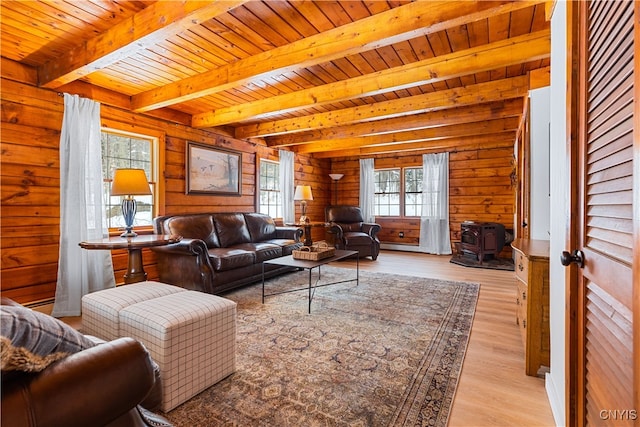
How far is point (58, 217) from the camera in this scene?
9.82 feet

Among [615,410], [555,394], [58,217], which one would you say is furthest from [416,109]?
[58,217]

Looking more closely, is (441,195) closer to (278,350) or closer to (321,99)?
(321,99)

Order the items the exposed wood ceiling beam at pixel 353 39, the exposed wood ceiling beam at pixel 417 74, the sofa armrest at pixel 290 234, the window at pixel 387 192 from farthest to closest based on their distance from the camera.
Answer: the window at pixel 387 192, the sofa armrest at pixel 290 234, the exposed wood ceiling beam at pixel 417 74, the exposed wood ceiling beam at pixel 353 39

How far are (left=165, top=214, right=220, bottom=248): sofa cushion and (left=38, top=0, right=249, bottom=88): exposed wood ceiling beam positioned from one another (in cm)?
169

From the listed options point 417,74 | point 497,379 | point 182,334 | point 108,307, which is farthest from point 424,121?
point 108,307

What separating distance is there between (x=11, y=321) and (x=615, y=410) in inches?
57.9

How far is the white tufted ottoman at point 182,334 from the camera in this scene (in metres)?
1.50

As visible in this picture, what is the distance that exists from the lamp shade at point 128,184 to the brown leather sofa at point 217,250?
694 millimetres

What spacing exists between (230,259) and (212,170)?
180cm

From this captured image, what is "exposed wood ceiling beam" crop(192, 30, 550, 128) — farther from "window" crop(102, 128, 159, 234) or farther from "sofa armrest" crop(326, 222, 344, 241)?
"sofa armrest" crop(326, 222, 344, 241)

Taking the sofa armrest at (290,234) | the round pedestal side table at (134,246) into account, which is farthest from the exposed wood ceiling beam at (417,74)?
the round pedestal side table at (134,246)

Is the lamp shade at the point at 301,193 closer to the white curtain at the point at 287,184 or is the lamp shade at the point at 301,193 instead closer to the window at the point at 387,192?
the white curtain at the point at 287,184

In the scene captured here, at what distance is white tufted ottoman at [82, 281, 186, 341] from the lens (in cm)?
167

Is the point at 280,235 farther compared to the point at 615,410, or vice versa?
the point at 280,235
